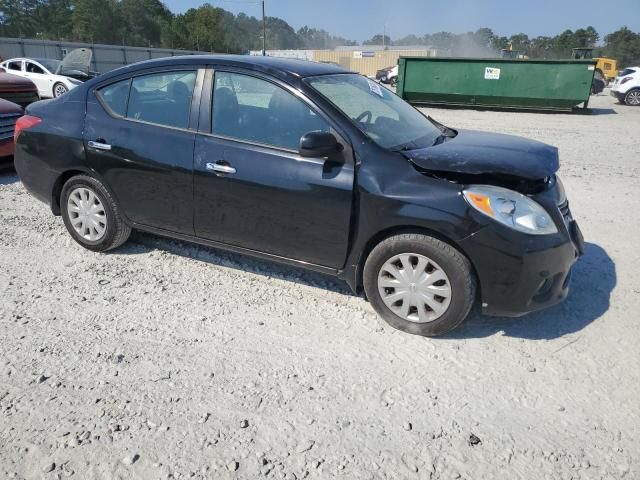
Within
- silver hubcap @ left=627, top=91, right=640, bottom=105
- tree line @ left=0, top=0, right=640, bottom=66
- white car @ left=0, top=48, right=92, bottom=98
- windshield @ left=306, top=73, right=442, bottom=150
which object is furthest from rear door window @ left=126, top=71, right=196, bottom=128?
tree line @ left=0, top=0, right=640, bottom=66

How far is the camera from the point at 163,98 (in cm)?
391

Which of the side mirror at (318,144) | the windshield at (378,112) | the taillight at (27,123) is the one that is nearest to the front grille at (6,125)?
the taillight at (27,123)

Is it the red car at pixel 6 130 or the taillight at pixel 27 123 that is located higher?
the taillight at pixel 27 123

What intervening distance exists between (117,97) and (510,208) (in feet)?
10.5

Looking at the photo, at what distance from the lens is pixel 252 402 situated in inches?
104

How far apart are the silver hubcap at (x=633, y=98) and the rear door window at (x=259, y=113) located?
22.0 m

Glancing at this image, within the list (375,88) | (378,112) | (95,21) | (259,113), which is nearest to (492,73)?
(375,88)

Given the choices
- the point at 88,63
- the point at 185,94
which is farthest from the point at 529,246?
the point at 88,63

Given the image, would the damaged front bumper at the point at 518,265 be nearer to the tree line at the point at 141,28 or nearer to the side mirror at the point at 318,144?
the side mirror at the point at 318,144

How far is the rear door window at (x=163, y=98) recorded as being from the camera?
149 inches

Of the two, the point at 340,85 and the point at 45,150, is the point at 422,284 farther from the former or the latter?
the point at 45,150

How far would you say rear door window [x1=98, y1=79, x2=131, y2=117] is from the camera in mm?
4070

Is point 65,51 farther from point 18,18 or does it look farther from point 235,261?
point 18,18

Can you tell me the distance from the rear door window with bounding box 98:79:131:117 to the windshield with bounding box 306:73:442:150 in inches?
64.2
